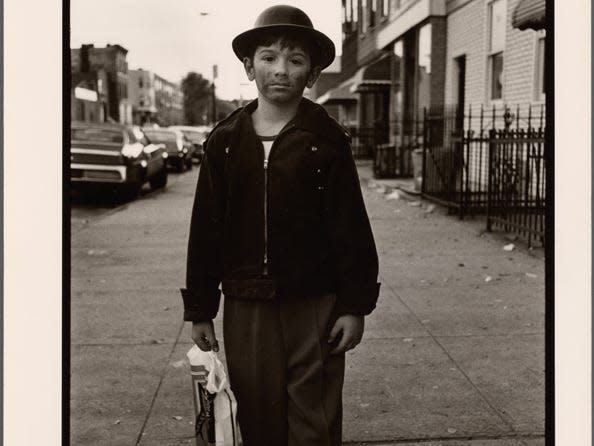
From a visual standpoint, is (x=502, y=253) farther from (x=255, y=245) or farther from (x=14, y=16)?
(x=14, y=16)

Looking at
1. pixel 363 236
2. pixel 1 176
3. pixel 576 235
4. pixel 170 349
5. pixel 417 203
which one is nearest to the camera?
pixel 1 176

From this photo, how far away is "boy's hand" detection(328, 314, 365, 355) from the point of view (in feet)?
8.66

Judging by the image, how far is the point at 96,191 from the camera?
12859 millimetres

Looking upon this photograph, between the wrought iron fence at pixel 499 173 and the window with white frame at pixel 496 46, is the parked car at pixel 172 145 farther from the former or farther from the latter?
the wrought iron fence at pixel 499 173

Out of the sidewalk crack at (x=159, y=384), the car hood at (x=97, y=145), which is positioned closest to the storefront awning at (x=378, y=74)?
the car hood at (x=97, y=145)

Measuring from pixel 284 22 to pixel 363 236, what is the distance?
2.36 feet

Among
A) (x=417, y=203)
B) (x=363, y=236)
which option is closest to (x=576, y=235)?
(x=363, y=236)

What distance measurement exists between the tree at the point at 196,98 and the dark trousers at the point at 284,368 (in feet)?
99.1

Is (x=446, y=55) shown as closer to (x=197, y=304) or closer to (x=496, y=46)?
(x=496, y=46)

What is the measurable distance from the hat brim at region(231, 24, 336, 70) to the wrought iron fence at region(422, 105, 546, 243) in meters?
3.68

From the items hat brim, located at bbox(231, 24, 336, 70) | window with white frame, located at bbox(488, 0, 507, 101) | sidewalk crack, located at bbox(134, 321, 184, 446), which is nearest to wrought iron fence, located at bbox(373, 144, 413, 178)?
window with white frame, located at bbox(488, 0, 507, 101)

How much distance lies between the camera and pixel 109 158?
12.3 m

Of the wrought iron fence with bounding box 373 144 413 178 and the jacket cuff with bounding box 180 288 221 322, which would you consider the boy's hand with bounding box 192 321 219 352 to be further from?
the wrought iron fence with bounding box 373 144 413 178

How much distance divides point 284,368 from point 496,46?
38.2ft
